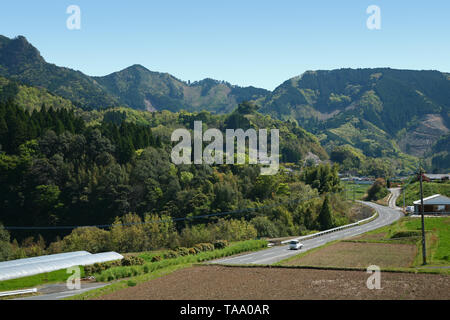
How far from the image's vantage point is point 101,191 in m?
75.0

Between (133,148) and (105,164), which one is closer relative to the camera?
(105,164)

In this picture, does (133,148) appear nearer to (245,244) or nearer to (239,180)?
(239,180)

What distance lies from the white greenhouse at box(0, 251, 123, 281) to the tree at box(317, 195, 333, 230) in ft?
126

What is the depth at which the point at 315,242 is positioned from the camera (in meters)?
56.0

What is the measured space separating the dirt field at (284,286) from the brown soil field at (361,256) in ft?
19.0

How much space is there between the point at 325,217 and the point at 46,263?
156 feet

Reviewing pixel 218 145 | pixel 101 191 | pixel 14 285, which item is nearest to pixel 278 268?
pixel 14 285

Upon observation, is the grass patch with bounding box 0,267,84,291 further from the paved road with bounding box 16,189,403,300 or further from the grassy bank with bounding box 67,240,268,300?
the grassy bank with bounding box 67,240,268,300

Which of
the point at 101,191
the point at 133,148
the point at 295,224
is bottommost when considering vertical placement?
the point at 295,224

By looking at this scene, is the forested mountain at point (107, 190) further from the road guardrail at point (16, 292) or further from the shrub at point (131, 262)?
the road guardrail at point (16, 292)

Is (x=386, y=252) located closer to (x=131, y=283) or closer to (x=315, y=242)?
(x=315, y=242)

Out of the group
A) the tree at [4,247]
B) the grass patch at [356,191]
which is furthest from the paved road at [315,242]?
the tree at [4,247]
